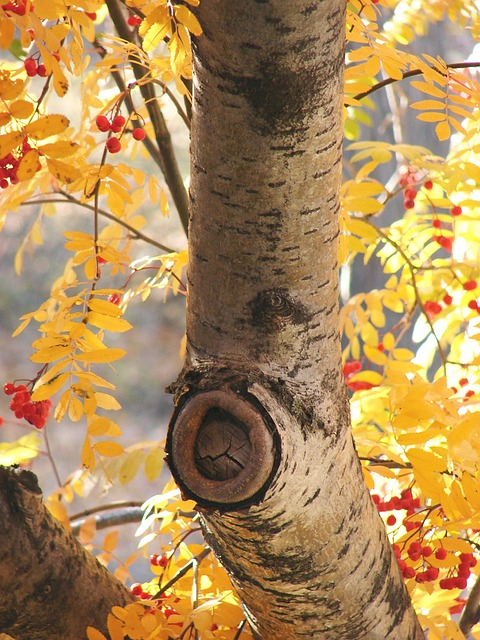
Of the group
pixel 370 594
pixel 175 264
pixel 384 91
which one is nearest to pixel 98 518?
pixel 175 264

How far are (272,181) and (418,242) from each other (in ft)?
2.35

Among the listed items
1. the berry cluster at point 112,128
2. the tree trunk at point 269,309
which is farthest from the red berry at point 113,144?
the tree trunk at point 269,309

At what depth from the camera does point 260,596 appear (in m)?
0.64

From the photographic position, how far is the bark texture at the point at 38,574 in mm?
649

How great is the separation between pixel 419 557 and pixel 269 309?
0.46 meters

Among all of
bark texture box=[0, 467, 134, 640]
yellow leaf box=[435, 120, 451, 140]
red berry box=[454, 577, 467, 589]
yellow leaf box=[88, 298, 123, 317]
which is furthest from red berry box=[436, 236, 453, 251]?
bark texture box=[0, 467, 134, 640]

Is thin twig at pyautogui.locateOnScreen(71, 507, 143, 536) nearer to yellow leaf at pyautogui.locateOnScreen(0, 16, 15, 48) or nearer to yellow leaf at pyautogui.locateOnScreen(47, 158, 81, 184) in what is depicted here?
yellow leaf at pyautogui.locateOnScreen(47, 158, 81, 184)

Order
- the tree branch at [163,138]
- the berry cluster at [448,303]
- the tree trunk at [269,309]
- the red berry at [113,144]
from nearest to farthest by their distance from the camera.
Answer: the tree trunk at [269,309], the red berry at [113,144], the tree branch at [163,138], the berry cluster at [448,303]

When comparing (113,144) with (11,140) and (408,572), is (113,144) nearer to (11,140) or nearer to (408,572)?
(11,140)

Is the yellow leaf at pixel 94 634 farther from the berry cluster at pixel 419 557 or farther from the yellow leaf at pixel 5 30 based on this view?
the yellow leaf at pixel 5 30

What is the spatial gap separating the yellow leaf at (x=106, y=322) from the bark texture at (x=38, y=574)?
16 centimetres

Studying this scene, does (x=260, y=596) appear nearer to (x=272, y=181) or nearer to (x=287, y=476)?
(x=287, y=476)

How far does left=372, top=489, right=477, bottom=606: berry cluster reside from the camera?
806mm

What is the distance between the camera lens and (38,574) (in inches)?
26.2
